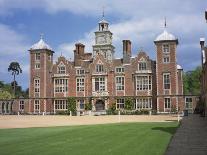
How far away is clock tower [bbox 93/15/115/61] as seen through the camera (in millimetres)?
57375

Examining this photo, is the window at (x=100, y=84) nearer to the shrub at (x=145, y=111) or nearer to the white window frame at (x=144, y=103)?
the white window frame at (x=144, y=103)

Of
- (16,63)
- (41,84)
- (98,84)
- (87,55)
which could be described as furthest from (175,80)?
(16,63)

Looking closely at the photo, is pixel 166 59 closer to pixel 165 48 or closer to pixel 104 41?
pixel 165 48

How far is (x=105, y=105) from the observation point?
51.2 metres

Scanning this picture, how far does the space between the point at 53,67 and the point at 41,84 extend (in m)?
3.13

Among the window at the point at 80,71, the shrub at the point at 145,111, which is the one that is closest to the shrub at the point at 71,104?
the window at the point at 80,71

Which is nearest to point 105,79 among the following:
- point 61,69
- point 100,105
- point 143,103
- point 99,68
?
point 99,68

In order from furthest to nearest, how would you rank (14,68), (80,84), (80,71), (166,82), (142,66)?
(14,68) < (80,71) < (80,84) < (142,66) < (166,82)

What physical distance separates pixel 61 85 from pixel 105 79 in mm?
6516

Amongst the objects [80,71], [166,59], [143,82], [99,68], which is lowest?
[143,82]

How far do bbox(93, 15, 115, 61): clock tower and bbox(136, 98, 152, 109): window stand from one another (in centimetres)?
977

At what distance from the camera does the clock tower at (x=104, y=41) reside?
2259 inches

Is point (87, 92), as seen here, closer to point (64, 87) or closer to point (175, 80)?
point (64, 87)

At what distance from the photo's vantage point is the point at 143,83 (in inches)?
1986
